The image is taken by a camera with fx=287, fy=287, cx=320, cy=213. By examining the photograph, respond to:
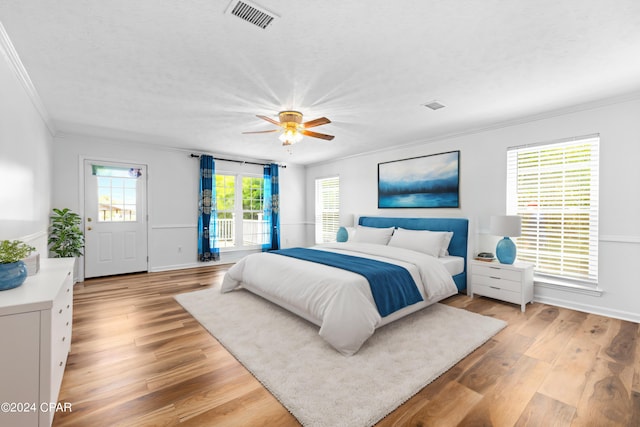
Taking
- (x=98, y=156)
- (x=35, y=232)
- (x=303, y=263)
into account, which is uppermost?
(x=98, y=156)

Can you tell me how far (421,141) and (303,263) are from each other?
3120 millimetres

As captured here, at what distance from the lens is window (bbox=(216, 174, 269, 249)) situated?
6.38 meters

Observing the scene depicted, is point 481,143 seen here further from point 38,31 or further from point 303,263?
point 38,31

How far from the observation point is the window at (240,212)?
6.38 m

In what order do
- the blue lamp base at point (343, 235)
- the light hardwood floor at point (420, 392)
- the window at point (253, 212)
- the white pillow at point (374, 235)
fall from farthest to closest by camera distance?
the window at point (253, 212) → the blue lamp base at point (343, 235) → the white pillow at point (374, 235) → the light hardwood floor at point (420, 392)

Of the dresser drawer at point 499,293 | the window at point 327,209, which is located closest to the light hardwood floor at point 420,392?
A: the dresser drawer at point 499,293

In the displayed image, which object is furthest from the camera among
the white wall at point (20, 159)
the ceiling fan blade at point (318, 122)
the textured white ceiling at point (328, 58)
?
the ceiling fan blade at point (318, 122)

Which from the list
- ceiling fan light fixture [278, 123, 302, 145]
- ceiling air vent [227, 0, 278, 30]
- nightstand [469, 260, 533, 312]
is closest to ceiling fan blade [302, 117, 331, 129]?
ceiling fan light fixture [278, 123, 302, 145]

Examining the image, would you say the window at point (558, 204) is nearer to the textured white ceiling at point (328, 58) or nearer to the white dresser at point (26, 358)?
the textured white ceiling at point (328, 58)

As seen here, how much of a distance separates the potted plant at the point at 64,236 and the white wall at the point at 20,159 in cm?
37

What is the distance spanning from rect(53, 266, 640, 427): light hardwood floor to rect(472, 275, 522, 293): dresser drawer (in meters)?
0.41

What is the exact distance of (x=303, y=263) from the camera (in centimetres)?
339

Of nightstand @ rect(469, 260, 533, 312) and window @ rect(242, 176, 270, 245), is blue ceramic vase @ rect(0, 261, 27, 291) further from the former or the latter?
window @ rect(242, 176, 270, 245)

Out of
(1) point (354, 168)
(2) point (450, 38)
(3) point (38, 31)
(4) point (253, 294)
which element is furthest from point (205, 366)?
(1) point (354, 168)
